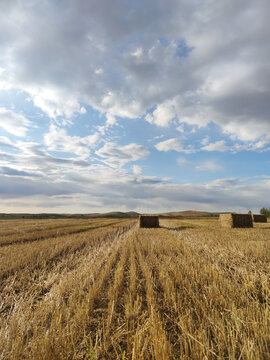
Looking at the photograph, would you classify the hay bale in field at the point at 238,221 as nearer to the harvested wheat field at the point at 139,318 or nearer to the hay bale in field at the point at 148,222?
the hay bale in field at the point at 148,222

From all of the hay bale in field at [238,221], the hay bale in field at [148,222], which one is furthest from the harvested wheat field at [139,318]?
the hay bale in field at [148,222]

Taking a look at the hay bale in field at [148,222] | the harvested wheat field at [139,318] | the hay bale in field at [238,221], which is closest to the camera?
the harvested wheat field at [139,318]

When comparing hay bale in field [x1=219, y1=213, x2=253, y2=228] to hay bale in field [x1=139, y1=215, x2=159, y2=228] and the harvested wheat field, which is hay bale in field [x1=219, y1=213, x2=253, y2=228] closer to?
hay bale in field [x1=139, y1=215, x2=159, y2=228]

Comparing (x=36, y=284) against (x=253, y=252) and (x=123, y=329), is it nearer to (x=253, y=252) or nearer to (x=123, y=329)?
(x=123, y=329)

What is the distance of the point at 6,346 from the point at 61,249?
654 centimetres

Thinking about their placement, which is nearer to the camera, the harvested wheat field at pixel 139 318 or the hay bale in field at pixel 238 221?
the harvested wheat field at pixel 139 318

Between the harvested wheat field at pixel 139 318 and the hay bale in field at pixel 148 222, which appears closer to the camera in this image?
the harvested wheat field at pixel 139 318

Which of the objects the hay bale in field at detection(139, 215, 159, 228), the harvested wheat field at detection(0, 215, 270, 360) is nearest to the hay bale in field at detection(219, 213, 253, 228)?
the hay bale in field at detection(139, 215, 159, 228)

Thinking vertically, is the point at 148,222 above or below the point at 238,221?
below

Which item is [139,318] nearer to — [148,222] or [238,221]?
[148,222]

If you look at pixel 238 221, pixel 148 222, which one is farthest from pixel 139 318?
pixel 238 221

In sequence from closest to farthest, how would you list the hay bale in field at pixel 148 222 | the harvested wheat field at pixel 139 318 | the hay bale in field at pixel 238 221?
the harvested wheat field at pixel 139 318
the hay bale in field at pixel 238 221
the hay bale in field at pixel 148 222

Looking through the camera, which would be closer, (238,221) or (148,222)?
(238,221)

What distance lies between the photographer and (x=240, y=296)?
3027 millimetres
